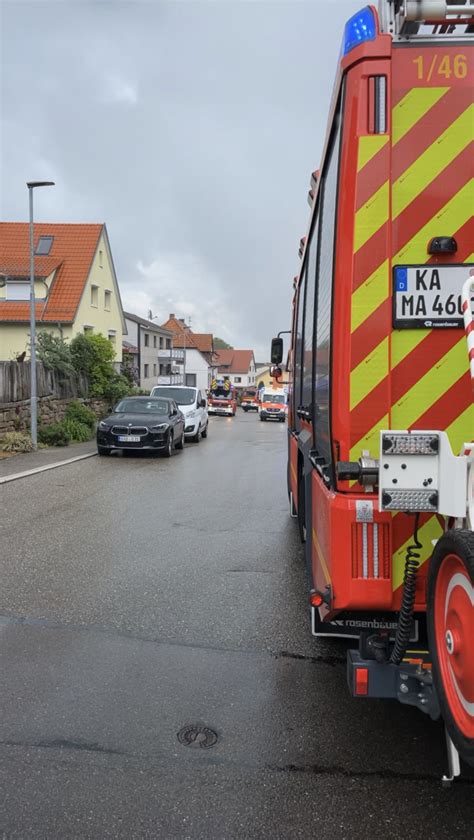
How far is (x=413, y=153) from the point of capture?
2.53m

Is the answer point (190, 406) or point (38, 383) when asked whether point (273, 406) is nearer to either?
point (190, 406)

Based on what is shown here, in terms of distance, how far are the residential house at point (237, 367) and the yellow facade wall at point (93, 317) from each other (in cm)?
7486

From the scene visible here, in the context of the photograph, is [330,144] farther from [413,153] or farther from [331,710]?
[331,710]

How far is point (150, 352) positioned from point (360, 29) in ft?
171

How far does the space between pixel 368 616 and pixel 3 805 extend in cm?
162

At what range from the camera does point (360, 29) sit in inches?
99.3

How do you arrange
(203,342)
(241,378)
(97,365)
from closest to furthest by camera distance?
1. (97,365)
2. (203,342)
3. (241,378)

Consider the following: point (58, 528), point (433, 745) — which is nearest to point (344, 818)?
point (433, 745)

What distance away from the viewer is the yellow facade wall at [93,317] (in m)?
29.0

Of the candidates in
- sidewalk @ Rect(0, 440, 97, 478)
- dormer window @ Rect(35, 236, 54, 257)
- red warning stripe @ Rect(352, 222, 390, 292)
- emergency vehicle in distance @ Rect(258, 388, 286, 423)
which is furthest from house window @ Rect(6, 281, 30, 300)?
red warning stripe @ Rect(352, 222, 390, 292)

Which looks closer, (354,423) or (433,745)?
(354,423)

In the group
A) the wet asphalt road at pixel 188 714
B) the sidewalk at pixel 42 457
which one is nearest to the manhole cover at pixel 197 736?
the wet asphalt road at pixel 188 714

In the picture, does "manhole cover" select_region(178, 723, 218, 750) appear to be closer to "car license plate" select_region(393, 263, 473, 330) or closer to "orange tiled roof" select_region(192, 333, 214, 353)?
"car license plate" select_region(393, 263, 473, 330)

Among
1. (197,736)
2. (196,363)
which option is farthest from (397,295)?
(196,363)
